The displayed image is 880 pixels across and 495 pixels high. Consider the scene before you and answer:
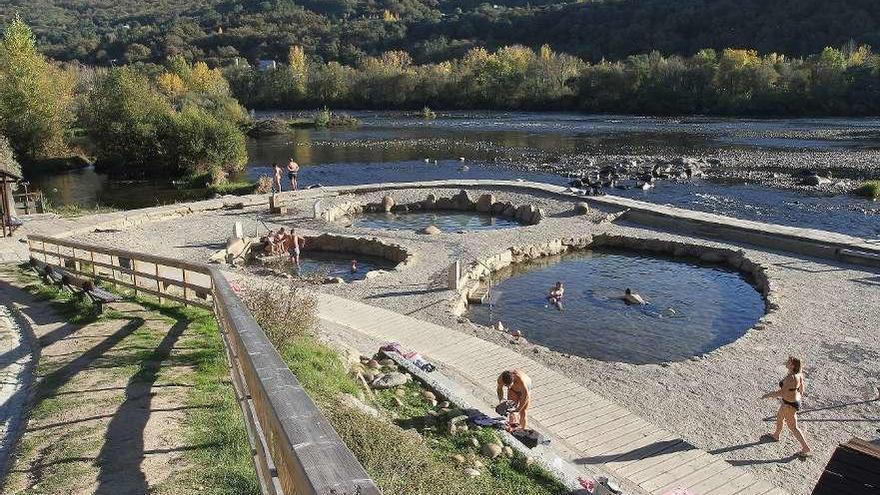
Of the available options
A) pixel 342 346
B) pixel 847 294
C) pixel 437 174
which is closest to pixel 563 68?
pixel 437 174

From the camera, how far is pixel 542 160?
50.0 metres

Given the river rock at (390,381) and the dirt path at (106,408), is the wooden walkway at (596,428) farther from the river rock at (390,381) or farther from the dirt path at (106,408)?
the dirt path at (106,408)

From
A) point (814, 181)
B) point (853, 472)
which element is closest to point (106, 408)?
point (853, 472)

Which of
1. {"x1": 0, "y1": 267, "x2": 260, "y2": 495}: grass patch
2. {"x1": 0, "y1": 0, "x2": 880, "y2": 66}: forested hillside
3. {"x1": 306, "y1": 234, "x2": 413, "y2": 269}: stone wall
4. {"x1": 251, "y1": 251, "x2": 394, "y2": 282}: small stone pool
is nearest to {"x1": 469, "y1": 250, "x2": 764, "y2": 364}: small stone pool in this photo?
{"x1": 306, "y1": 234, "x2": 413, "y2": 269}: stone wall

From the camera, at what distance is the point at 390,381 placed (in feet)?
36.6

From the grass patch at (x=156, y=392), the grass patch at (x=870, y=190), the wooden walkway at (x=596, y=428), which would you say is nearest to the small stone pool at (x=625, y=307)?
the wooden walkway at (x=596, y=428)

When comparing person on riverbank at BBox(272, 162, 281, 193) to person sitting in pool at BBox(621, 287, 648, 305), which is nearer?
person sitting in pool at BBox(621, 287, 648, 305)

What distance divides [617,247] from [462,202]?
10163 millimetres

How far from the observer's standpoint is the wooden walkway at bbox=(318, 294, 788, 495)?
9055 millimetres

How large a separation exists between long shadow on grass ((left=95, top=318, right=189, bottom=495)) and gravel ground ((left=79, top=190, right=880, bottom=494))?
7.38 m

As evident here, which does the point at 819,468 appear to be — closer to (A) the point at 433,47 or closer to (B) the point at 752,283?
(B) the point at 752,283

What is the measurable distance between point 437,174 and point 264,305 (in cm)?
3538

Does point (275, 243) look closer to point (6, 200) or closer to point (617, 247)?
point (6, 200)

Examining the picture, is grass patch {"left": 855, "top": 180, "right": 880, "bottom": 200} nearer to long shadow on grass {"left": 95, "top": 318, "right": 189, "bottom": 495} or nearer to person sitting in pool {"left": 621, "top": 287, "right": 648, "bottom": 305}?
person sitting in pool {"left": 621, "top": 287, "right": 648, "bottom": 305}
